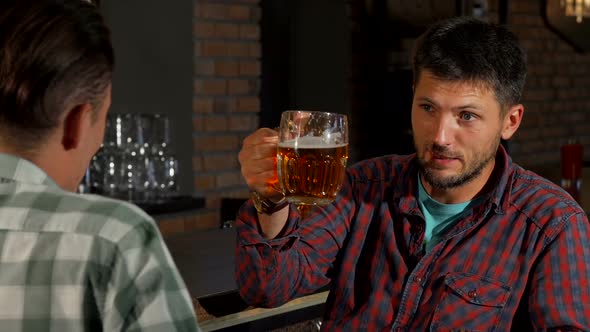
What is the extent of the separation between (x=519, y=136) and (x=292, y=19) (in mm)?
2108

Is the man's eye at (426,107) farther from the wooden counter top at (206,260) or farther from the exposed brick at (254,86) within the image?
the exposed brick at (254,86)

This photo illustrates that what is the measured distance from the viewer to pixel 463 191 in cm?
174

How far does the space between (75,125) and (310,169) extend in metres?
0.57

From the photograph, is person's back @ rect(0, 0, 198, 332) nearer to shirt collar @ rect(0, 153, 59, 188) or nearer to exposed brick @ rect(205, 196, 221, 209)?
shirt collar @ rect(0, 153, 59, 188)

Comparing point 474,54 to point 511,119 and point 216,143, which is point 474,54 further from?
point 216,143

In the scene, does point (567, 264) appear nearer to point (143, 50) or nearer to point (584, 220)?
point (584, 220)

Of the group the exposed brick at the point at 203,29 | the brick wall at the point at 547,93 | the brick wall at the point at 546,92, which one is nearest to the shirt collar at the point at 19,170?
the exposed brick at the point at 203,29

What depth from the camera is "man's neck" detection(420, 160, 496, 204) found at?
174 centimetres

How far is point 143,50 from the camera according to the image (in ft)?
12.4

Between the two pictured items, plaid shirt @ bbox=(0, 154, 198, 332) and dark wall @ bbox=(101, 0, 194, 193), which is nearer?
plaid shirt @ bbox=(0, 154, 198, 332)

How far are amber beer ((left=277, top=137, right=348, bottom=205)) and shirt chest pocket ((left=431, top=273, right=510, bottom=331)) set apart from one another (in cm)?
33

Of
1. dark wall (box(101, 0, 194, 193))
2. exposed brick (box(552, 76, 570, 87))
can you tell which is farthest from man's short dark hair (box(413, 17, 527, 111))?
exposed brick (box(552, 76, 570, 87))

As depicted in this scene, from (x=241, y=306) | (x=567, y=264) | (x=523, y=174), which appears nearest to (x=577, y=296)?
(x=567, y=264)

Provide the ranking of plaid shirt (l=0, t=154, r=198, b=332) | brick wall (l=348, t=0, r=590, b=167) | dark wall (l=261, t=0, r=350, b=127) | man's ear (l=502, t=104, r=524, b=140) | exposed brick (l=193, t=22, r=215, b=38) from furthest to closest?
brick wall (l=348, t=0, r=590, b=167), dark wall (l=261, t=0, r=350, b=127), exposed brick (l=193, t=22, r=215, b=38), man's ear (l=502, t=104, r=524, b=140), plaid shirt (l=0, t=154, r=198, b=332)
